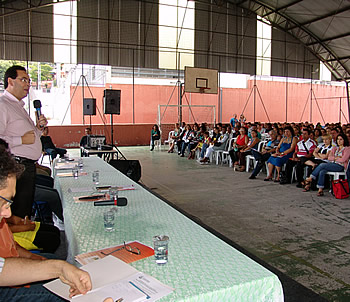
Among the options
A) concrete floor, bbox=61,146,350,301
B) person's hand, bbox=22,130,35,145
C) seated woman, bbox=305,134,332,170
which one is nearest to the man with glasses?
person's hand, bbox=22,130,35,145

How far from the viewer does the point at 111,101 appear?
6.93m

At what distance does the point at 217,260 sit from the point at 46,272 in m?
0.65

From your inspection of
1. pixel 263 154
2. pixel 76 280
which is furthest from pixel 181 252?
pixel 263 154

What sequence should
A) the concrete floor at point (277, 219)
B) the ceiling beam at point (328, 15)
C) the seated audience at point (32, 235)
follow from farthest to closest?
the ceiling beam at point (328, 15) → the concrete floor at point (277, 219) → the seated audience at point (32, 235)

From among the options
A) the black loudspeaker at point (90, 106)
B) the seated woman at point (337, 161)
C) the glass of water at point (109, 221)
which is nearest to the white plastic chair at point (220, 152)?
the seated woman at point (337, 161)

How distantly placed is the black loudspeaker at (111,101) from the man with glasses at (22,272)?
578 cm

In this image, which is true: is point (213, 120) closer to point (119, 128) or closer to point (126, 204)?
point (119, 128)

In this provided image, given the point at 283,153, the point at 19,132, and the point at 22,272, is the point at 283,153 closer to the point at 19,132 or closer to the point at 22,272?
the point at 19,132

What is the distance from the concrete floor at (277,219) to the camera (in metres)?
2.57

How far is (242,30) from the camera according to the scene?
1480 cm

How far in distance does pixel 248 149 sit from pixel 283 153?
1134 mm

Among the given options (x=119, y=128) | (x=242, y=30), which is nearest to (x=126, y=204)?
(x=119, y=128)

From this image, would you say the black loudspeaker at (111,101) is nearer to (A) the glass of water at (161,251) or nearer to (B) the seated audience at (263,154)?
(B) the seated audience at (263,154)

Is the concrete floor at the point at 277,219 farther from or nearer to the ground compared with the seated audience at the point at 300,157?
nearer to the ground
